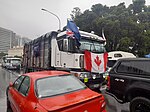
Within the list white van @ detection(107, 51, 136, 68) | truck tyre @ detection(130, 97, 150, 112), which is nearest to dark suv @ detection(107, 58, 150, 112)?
truck tyre @ detection(130, 97, 150, 112)

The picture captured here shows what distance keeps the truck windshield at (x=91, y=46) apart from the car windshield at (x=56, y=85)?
379 centimetres

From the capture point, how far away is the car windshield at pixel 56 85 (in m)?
3.43

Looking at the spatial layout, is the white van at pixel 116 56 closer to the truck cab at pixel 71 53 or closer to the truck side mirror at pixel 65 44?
the truck cab at pixel 71 53

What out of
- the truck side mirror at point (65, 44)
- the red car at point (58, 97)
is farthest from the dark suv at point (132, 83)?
the truck side mirror at point (65, 44)

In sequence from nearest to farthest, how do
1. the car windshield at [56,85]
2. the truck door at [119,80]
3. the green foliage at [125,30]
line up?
the car windshield at [56,85] → the truck door at [119,80] → the green foliage at [125,30]

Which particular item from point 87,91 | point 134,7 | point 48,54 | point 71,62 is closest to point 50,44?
point 48,54

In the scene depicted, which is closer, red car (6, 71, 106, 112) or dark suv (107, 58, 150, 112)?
red car (6, 71, 106, 112)

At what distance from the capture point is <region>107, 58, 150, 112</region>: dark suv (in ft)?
14.4

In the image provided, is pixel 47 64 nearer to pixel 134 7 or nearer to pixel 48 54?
A: pixel 48 54

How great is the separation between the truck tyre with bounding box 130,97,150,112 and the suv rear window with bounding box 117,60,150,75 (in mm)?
700

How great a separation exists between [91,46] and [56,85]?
4.74m

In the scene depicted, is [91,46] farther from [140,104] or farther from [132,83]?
[140,104]

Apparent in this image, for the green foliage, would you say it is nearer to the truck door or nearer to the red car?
the truck door

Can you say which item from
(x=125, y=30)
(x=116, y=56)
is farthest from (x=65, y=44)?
(x=125, y=30)
